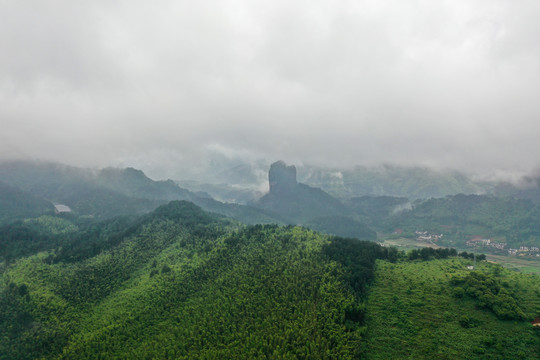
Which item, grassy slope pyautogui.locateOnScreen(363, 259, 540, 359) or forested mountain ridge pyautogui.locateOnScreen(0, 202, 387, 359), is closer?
grassy slope pyautogui.locateOnScreen(363, 259, 540, 359)

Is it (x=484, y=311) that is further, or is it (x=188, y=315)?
(x=188, y=315)

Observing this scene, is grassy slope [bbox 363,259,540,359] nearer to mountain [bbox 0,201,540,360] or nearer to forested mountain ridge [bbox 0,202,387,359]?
mountain [bbox 0,201,540,360]

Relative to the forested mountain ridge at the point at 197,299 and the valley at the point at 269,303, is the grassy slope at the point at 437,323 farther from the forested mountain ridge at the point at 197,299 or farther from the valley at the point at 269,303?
the forested mountain ridge at the point at 197,299

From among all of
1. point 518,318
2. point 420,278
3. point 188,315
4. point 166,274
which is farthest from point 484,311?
point 166,274

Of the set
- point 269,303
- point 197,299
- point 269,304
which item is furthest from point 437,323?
point 197,299

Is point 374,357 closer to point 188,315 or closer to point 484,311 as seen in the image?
point 484,311

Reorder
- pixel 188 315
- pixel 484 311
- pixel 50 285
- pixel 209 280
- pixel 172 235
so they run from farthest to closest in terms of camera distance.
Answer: pixel 172 235
pixel 50 285
pixel 209 280
pixel 188 315
pixel 484 311

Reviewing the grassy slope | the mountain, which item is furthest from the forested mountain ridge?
→ the grassy slope

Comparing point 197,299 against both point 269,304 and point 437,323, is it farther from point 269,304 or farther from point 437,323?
point 437,323

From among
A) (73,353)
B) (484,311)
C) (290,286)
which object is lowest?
(73,353)
